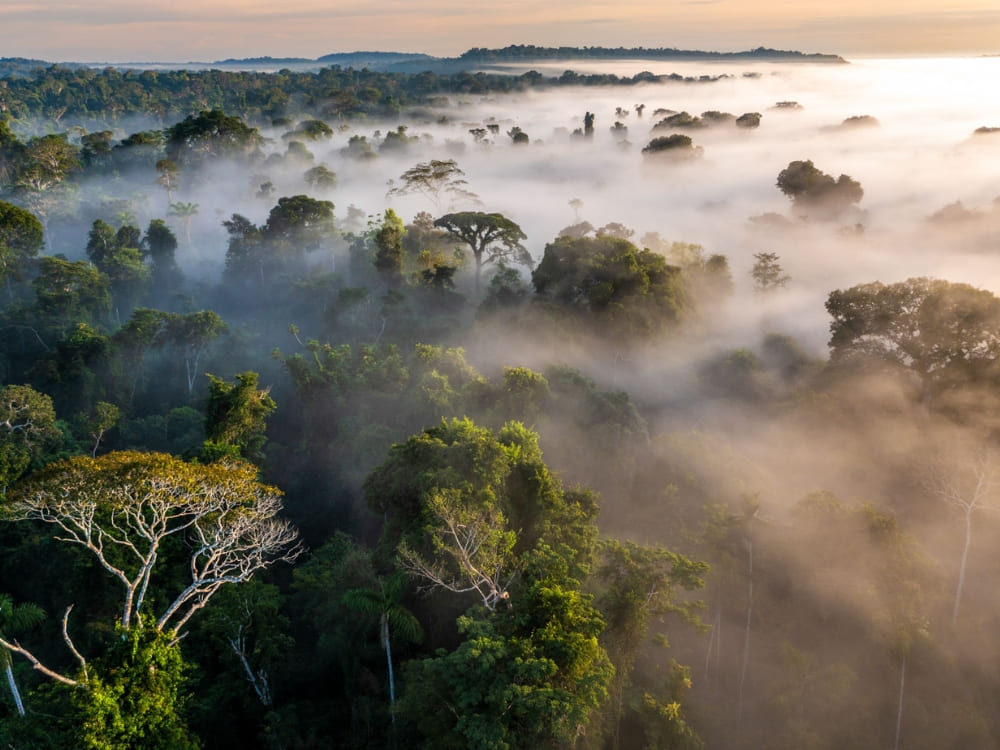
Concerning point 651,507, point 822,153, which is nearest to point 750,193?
point 822,153

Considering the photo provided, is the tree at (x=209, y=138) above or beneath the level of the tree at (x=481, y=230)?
above

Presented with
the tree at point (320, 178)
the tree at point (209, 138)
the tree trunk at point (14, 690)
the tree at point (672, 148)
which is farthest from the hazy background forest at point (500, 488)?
the tree at point (672, 148)

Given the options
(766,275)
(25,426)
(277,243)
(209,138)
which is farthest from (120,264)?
(766,275)

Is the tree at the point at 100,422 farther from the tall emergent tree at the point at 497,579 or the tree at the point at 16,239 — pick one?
the tree at the point at 16,239

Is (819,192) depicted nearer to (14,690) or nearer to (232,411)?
(232,411)

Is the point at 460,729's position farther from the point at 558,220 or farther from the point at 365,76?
the point at 365,76
